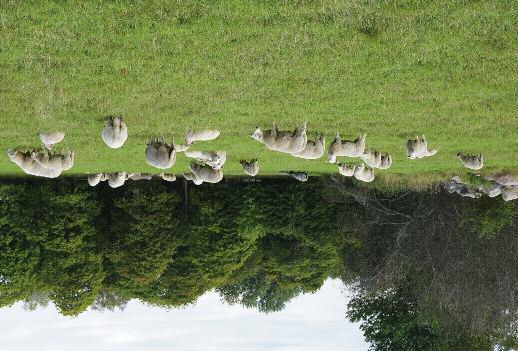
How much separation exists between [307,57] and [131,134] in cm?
624

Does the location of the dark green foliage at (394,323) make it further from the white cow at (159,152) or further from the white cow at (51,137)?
the white cow at (51,137)

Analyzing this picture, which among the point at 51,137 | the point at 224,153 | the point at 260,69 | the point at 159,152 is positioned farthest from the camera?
the point at 224,153

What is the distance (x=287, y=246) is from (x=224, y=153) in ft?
35.5

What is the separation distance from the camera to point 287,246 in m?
27.2

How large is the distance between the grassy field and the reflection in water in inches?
272

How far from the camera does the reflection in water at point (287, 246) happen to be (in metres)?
22.2

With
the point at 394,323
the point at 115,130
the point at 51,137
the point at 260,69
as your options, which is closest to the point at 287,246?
the point at 394,323

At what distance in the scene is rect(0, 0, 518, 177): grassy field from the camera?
1090cm

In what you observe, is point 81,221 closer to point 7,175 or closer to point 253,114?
point 7,175

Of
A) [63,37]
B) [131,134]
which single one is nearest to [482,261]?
[131,134]

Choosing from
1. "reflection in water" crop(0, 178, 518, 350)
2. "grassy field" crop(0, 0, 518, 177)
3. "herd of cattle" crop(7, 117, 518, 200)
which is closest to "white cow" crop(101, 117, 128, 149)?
"herd of cattle" crop(7, 117, 518, 200)

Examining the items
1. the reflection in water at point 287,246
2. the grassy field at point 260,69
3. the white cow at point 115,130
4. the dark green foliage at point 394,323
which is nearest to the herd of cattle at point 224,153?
the white cow at point 115,130

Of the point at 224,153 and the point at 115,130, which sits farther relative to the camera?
the point at 224,153

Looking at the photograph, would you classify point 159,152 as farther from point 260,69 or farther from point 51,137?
point 260,69
